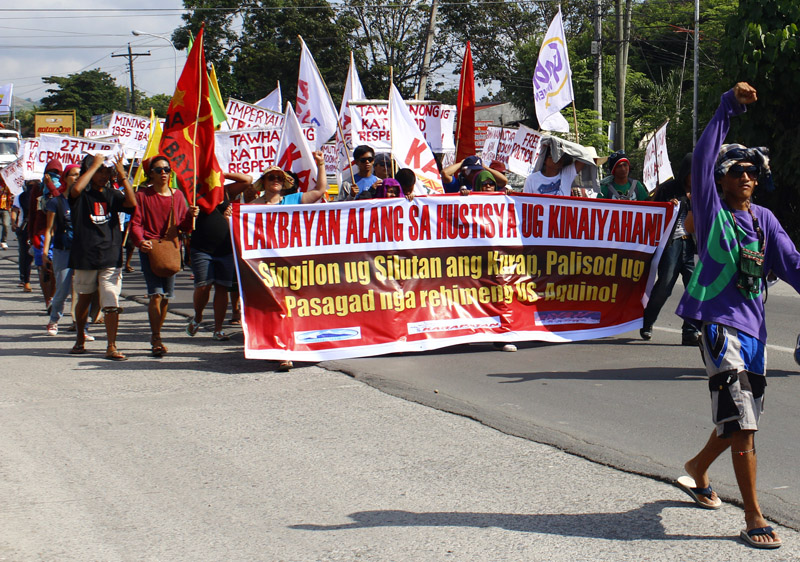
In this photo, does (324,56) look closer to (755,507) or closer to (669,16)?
(669,16)

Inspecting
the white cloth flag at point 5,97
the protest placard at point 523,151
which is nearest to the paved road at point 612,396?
the protest placard at point 523,151

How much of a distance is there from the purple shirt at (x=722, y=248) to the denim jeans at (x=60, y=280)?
7419mm

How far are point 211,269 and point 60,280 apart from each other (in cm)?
193

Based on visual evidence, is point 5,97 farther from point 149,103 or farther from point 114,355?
point 114,355

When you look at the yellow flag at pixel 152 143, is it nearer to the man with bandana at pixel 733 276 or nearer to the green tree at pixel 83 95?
the man with bandana at pixel 733 276

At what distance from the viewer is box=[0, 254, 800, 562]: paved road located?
13.1 ft

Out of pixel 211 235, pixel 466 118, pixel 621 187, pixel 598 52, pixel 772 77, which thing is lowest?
pixel 211 235

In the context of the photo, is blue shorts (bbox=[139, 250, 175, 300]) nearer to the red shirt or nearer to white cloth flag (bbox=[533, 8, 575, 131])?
the red shirt

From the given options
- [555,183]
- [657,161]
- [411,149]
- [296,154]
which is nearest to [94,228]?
[296,154]

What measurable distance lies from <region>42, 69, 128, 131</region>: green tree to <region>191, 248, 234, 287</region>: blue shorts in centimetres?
7964

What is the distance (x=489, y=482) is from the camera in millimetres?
4809

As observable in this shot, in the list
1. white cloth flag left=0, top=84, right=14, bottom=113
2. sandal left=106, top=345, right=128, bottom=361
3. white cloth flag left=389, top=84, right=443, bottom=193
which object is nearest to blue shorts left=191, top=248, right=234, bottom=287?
sandal left=106, top=345, right=128, bottom=361

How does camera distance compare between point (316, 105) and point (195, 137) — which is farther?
point (316, 105)

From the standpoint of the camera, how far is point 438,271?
860 centimetres
